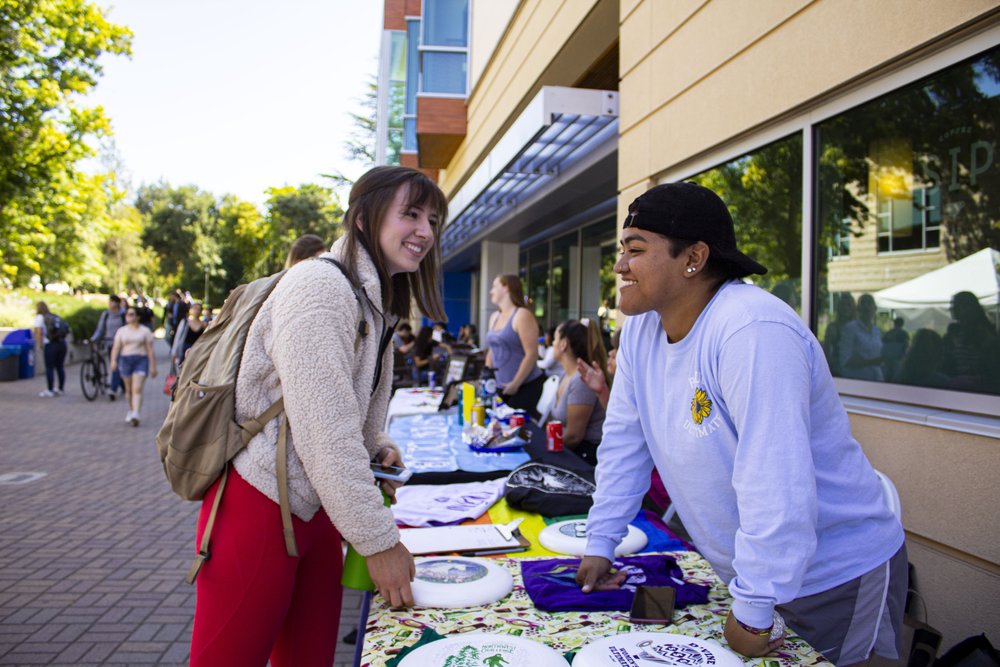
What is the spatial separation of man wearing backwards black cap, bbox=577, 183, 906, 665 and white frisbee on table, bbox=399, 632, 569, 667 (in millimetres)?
371

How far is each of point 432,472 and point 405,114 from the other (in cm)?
1608

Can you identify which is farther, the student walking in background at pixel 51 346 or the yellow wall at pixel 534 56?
the student walking in background at pixel 51 346

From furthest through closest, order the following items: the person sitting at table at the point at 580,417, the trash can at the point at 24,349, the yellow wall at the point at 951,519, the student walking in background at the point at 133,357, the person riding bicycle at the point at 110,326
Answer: the trash can at the point at 24,349
the person riding bicycle at the point at 110,326
the student walking in background at the point at 133,357
the person sitting at table at the point at 580,417
the yellow wall at the point at 951,519

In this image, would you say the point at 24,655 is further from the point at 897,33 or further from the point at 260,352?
the point at 897,33

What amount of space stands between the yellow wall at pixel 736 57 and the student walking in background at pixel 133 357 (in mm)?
7618

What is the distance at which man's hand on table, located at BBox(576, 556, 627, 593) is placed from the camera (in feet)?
5.59

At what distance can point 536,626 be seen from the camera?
152 cm

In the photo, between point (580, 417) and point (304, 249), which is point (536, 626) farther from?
point (580, 417)

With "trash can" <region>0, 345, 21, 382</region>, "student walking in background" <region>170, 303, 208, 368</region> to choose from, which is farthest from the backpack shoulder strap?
"trash can" <region>0, 345, 21, 382</region>

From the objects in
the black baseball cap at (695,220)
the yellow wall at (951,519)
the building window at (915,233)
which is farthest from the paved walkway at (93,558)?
the building window at (915,233)

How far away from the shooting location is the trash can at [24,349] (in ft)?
52.7

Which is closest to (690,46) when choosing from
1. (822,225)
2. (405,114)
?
(822,225)

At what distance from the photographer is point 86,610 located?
3793mm

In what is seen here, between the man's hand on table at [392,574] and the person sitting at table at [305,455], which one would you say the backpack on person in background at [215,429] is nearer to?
the person sitting at table at [305,455]
